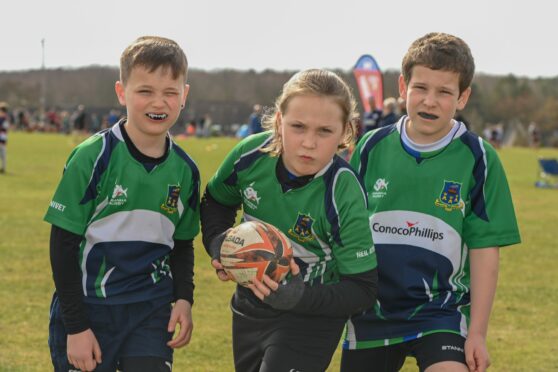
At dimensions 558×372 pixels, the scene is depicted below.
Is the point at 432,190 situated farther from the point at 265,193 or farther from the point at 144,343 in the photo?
the point at 144,343

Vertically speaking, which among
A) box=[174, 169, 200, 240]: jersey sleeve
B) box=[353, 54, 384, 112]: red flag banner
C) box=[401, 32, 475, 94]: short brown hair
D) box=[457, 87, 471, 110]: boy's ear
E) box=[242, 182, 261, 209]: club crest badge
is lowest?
box=[353, 54, 384, 112]: red flag banner

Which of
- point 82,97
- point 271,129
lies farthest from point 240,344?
point 82,97

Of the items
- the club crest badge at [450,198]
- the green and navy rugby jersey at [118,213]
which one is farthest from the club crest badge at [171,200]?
the club crest badge at [450,198]

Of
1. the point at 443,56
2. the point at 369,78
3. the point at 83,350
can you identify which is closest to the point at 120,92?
the point at 83,350

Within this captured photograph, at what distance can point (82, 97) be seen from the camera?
497 ft

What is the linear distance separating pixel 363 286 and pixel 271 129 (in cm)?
94

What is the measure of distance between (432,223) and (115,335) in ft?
5.55

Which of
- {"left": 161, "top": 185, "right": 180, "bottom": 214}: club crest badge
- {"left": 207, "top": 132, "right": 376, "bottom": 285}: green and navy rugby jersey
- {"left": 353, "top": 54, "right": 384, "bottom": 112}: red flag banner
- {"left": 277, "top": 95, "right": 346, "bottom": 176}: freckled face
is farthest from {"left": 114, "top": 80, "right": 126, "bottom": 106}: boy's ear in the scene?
{"left": 353, "top": 54, "right": 384, "bottom": 112}: red flag banner

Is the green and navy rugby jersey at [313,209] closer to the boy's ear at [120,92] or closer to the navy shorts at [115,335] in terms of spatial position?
the boy's ear at [120,92]

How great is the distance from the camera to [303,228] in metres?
3.96

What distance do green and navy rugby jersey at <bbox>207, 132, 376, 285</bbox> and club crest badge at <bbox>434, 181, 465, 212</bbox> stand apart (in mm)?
524

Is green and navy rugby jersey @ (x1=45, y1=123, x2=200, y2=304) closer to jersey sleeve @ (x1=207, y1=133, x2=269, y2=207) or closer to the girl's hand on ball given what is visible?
jersey sleeve @ (x1=207, y1=133, x2=269, y2=207)

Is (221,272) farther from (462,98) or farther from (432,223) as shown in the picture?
(462,98)

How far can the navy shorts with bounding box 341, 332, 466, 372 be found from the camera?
4.05 meters
